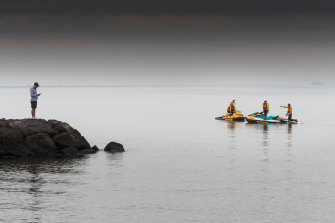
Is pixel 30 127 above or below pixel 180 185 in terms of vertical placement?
above

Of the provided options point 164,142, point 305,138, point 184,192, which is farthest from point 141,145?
point 184,192

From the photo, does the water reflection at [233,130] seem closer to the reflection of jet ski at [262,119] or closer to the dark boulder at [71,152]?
the reflection of jet ski at [262,119]

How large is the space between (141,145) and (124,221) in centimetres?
2986

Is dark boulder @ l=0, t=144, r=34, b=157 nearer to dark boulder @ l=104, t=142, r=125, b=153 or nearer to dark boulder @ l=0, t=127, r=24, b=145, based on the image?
dark boulder @ l=0, t=127, r=24, b=145

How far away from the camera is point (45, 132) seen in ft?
149

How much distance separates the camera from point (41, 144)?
44812 millimetres

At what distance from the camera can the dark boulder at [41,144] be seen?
44625 millimetres

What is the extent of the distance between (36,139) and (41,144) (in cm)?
54

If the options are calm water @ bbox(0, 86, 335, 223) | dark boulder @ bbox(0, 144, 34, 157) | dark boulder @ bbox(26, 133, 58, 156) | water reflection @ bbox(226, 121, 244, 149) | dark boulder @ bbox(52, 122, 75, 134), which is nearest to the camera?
calm water @ bbox(0, 86, 335, 223)

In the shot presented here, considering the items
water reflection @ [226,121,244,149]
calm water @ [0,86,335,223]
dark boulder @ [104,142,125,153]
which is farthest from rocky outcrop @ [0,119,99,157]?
water reflection @ [226,121,244,149]

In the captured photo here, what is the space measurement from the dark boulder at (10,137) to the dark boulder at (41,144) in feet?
2.07

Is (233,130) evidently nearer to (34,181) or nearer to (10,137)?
(10,137)

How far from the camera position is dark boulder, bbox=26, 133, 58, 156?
146ft

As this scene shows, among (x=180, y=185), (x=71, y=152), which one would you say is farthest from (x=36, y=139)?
(x=180, y=185)
